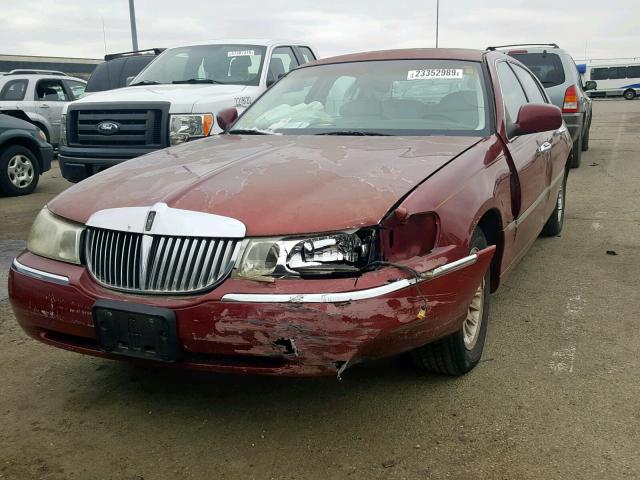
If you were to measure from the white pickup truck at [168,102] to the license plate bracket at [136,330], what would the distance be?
401 centimetres

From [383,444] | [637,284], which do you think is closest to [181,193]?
[383,444]

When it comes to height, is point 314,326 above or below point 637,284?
above

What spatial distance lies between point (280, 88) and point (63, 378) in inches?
93.8

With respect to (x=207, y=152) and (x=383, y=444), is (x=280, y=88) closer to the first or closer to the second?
(x=207, y=152)

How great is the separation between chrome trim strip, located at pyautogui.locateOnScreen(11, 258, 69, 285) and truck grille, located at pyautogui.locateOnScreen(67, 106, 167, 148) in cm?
412

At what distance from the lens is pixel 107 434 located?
9.45ft

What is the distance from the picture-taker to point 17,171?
374 inches

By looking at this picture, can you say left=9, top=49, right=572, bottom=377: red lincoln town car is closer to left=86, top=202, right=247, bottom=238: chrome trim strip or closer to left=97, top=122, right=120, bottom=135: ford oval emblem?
left=86, top=202, right=247, bottom=238: chrome trim strip

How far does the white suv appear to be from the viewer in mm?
13594

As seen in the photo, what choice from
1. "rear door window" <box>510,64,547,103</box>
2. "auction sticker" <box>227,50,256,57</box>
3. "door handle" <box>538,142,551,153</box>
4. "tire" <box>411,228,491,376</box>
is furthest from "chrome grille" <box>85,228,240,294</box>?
"auction sticker" <box>227,50,256,57</box>

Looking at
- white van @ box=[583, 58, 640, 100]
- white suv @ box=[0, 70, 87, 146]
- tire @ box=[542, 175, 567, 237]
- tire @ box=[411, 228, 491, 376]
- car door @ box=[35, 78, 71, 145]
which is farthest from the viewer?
white van @ box=[583, 58, 640, 100]

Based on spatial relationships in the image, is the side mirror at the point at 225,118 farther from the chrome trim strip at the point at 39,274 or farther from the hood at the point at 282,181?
the chrome trim strip at the point at 39,274

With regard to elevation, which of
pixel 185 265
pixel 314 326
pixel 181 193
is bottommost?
pixel 314 326

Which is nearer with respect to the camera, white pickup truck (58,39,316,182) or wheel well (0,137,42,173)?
white pickup truck (58,39,316,182)
